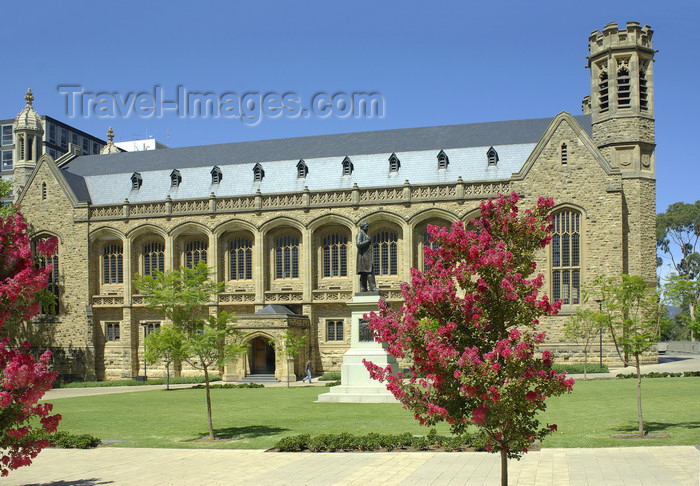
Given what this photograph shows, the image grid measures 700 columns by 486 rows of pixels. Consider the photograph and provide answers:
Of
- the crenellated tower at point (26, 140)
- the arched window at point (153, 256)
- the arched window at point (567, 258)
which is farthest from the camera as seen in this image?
the crenellated tower at point (26, 140)

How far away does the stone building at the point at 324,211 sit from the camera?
4388 cm

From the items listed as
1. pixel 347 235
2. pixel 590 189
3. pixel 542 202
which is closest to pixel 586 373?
pixel 590 189

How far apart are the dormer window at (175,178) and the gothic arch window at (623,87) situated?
31885 mm

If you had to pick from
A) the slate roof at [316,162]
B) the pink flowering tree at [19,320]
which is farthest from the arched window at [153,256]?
the pink flowering tree at [19,320]

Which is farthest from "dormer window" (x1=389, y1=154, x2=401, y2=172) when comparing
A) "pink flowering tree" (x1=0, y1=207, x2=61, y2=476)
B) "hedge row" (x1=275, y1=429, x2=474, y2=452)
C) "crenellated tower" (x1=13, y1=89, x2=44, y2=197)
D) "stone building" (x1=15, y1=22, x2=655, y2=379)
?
"pink flowering tree" (x1=0, y1=207, x2=61, y2=476)

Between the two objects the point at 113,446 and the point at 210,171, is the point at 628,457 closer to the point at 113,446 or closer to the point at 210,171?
the point at 113,446

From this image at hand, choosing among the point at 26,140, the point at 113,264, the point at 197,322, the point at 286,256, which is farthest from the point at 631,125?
the point at 26,140

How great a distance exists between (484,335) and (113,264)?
1883 inches

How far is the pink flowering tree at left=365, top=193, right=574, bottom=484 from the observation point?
9969mm

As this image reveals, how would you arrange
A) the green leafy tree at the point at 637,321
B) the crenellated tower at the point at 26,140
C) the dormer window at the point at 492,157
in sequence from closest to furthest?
1. the green leafy tree at the point at 637,321
2. the dormer window at the point at 492,157
3. the crenellated tower at the point at 26,140

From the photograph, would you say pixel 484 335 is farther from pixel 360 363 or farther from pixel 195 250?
pixel 195 250

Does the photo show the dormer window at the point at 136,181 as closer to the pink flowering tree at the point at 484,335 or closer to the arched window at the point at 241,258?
the arched window at the point at 241,258

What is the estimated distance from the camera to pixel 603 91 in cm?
4584

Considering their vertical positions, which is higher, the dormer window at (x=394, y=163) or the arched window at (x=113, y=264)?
the dormer window at (x=394, y=163)
